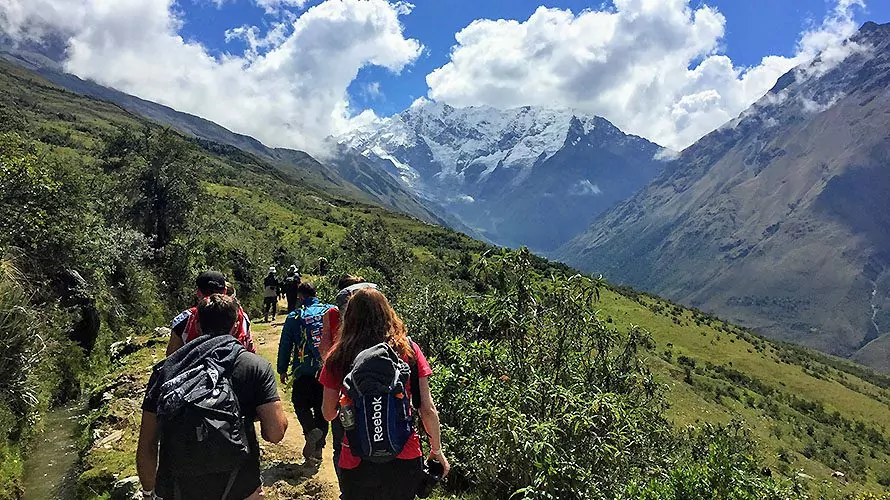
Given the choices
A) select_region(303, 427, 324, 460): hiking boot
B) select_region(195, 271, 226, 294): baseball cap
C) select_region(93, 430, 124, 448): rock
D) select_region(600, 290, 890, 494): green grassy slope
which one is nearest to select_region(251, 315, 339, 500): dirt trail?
select_region(303, 427, 324, 460): hiking boot

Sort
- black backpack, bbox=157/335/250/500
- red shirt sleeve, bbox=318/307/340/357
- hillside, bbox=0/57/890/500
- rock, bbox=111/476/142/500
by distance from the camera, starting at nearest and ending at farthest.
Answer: black backpack, bbox=157/335/250/500, red shirt sleeve, bbox=318/307/340/357, hillside, bbox=0/57/890/500, rock, bbox=111/476/142/500

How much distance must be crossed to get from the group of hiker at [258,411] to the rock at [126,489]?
15.9 feet

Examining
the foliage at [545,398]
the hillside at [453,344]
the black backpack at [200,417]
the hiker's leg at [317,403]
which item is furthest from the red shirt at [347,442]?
the hiker's leg at [317,403]

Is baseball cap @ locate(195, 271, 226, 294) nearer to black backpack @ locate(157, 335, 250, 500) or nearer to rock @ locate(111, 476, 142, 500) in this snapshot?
black backpack @ locate(157, 335, 250, 500)

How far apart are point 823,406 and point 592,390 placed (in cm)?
6698

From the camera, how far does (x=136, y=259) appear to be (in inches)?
918

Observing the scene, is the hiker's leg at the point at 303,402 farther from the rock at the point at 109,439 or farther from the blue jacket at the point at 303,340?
the rock at the point at 109,439

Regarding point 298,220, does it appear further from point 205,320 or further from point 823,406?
point 205,320

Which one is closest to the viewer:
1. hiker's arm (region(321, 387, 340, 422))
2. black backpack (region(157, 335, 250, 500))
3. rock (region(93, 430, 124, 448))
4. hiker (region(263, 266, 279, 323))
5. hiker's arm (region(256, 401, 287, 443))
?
black backpack (region(157, 335, 250, 500))

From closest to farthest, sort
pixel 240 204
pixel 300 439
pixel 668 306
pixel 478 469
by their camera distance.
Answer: pixel 478 469
pixel 300 439
pixel 240 204
pixel 668 306

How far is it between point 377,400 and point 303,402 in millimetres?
4694

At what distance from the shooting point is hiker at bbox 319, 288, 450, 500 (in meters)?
3.96

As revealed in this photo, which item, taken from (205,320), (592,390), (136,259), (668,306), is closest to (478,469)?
(592,390)

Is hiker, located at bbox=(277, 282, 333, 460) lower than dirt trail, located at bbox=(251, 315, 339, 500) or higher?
higher
